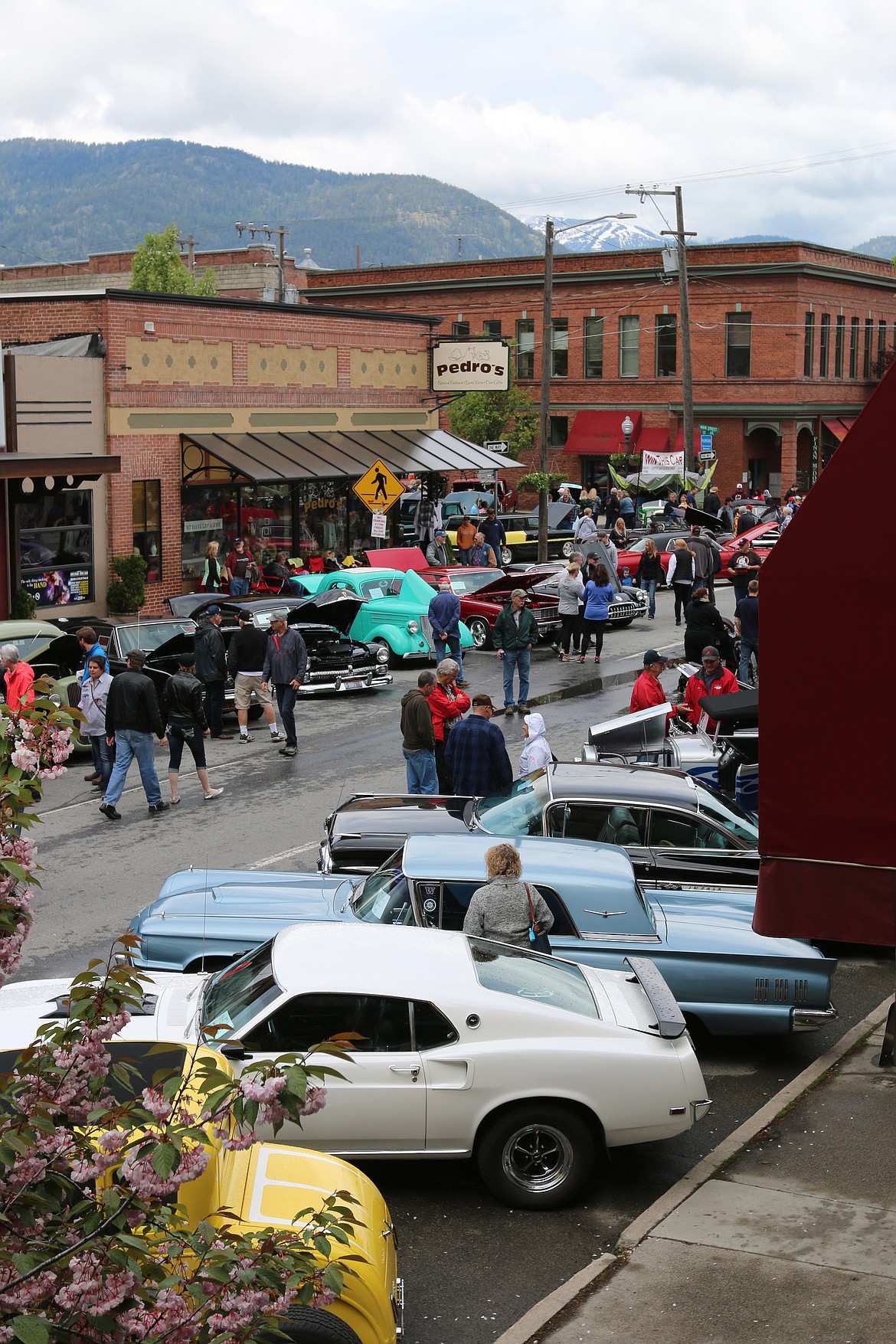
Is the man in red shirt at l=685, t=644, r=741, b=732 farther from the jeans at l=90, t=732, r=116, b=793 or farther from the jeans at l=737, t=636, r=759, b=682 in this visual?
the jeans at l=90, t=732, r=116, b=793

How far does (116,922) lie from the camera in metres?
11.8

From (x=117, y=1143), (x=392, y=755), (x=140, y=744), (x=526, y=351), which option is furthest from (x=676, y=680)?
(x=526, y=351)

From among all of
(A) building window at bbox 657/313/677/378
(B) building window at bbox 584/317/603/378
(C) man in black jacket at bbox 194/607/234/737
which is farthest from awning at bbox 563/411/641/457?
(C) man in black jacket at bbox 194/607/234/737

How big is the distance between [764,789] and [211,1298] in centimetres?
338

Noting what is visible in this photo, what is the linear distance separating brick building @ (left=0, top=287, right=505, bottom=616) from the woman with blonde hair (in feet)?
59.1

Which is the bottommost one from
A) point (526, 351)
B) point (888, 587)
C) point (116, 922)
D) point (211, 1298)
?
point (116, 922)

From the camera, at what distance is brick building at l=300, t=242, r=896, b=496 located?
5388 centimetres

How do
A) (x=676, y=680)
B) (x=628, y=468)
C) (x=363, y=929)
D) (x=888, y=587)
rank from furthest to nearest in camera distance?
(x=628, y=468)
(x=676, y=680)
(x=363, y=929)
(x=888, y=587)

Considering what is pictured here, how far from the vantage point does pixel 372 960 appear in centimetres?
748

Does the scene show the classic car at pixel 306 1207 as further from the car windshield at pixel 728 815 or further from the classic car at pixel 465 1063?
the car windshield at pixel 728 815

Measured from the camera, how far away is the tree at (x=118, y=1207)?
3.34 meters

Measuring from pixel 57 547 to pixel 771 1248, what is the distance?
22616 millimetres

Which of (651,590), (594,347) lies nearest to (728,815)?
(651,590)

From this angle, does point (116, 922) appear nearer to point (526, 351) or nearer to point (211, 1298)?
point (211, 1298)
